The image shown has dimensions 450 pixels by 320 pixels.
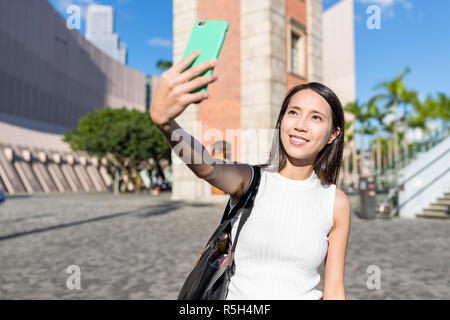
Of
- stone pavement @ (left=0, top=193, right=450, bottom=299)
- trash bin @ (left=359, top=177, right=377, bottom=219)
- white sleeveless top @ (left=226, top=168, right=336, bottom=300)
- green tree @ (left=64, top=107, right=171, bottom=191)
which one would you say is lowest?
stone pavement @ (left=0, top=193, right=450, bottom=299)

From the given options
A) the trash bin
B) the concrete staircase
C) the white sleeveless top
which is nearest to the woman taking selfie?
the white sleeveless top

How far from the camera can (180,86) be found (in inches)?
40.4

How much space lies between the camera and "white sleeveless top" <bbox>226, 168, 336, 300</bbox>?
1470mm

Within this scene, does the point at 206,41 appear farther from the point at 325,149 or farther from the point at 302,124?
the point at 325,149

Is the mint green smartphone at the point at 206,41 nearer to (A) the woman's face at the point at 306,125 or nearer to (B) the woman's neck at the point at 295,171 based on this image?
(A) the woman's face at the point at 306,125

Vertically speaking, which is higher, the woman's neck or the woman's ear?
the woman's ear

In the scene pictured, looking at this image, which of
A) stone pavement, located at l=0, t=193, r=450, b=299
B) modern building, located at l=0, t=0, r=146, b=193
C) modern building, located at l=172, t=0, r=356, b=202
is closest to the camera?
stone pavement, located at l=0, t=193, r=450, b=299

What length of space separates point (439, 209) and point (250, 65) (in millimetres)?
10526

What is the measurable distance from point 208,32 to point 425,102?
44.2 metres

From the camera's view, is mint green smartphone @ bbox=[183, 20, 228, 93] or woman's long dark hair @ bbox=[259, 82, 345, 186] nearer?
mint green smartphone @ bbox=[183, 20, 228, 93]

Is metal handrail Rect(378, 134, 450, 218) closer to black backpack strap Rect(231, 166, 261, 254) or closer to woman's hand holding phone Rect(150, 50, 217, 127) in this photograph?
black backpack strap Rect(231, 166, 261, 254)

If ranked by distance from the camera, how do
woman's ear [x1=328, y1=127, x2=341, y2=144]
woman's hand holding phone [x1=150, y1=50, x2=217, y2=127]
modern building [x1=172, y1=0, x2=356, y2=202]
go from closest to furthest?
woman's hand holding phone [x1=150, y1=50, x2=217, y2=127] < woman's ear [x1=328, y1=127, x2=341, y2=144] < modern building [x1=172, y1=0, x2=356, y2=202]

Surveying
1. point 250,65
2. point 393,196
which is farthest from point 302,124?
point 250,65
